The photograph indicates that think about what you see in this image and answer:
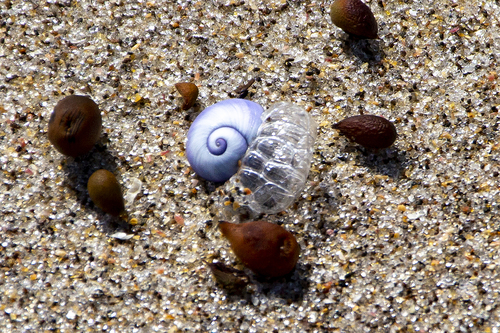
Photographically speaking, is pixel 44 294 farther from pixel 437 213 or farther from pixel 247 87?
pixel 437 213

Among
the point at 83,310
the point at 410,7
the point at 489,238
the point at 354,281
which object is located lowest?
the point at 83,310

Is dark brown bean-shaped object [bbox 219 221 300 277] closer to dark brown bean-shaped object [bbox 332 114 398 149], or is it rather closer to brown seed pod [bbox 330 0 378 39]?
Result: dark brown bean-shaped object [bbox 332 114 398 149]

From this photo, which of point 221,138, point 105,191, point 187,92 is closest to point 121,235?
point 105,191

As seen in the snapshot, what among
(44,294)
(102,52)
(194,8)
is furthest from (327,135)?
(44,294)

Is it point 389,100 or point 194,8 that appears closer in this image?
point 389,100

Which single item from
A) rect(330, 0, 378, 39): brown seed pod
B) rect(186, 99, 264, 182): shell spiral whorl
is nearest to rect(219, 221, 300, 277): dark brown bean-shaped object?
rect(186, 99, 264, 182): shell spiral whorl
